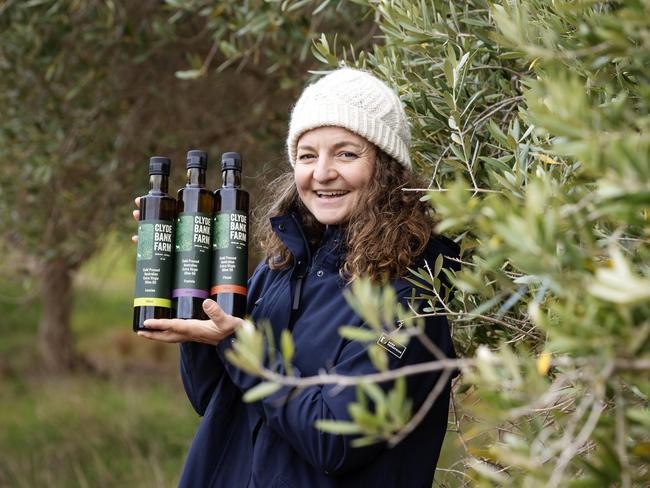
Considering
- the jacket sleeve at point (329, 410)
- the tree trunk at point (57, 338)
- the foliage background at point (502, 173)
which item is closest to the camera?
the foliage background at point (502, 173)

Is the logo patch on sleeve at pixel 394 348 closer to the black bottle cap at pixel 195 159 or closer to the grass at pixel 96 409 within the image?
the black bottle cap at pixel 195 159

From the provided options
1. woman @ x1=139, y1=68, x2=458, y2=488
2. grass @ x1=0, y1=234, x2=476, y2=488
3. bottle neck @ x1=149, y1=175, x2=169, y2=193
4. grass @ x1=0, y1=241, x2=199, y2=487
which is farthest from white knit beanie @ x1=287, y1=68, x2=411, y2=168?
→ grass @ x1=0, y1=241, x2=199, y2=487

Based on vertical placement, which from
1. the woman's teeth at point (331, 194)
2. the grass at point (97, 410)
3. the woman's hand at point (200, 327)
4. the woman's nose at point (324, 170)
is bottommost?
the grass at point (97, 410)

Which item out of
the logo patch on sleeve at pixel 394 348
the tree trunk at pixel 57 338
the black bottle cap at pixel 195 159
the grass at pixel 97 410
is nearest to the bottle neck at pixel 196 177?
the black bottle cap at pixel 195 159

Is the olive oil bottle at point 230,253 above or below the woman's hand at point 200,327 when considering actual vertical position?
above

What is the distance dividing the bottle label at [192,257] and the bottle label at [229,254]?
0.03 m

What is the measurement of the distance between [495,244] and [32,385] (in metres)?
11.5

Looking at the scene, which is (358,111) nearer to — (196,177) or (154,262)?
(196,177)

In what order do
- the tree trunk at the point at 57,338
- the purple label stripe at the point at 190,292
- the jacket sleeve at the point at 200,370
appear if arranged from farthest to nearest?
the tree trunk at the point at 57,338 < the jacket sleeve at the point at 200,370 < the purple label stripe at the point at 190,292

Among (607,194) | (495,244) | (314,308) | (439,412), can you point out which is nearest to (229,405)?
(314,308)

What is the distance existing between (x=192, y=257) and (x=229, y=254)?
0.36ft

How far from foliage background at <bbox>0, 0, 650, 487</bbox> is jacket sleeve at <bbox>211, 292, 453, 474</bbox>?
19 cm

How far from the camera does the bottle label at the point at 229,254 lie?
8.73 ft

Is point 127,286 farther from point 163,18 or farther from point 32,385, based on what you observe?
point 163,18
